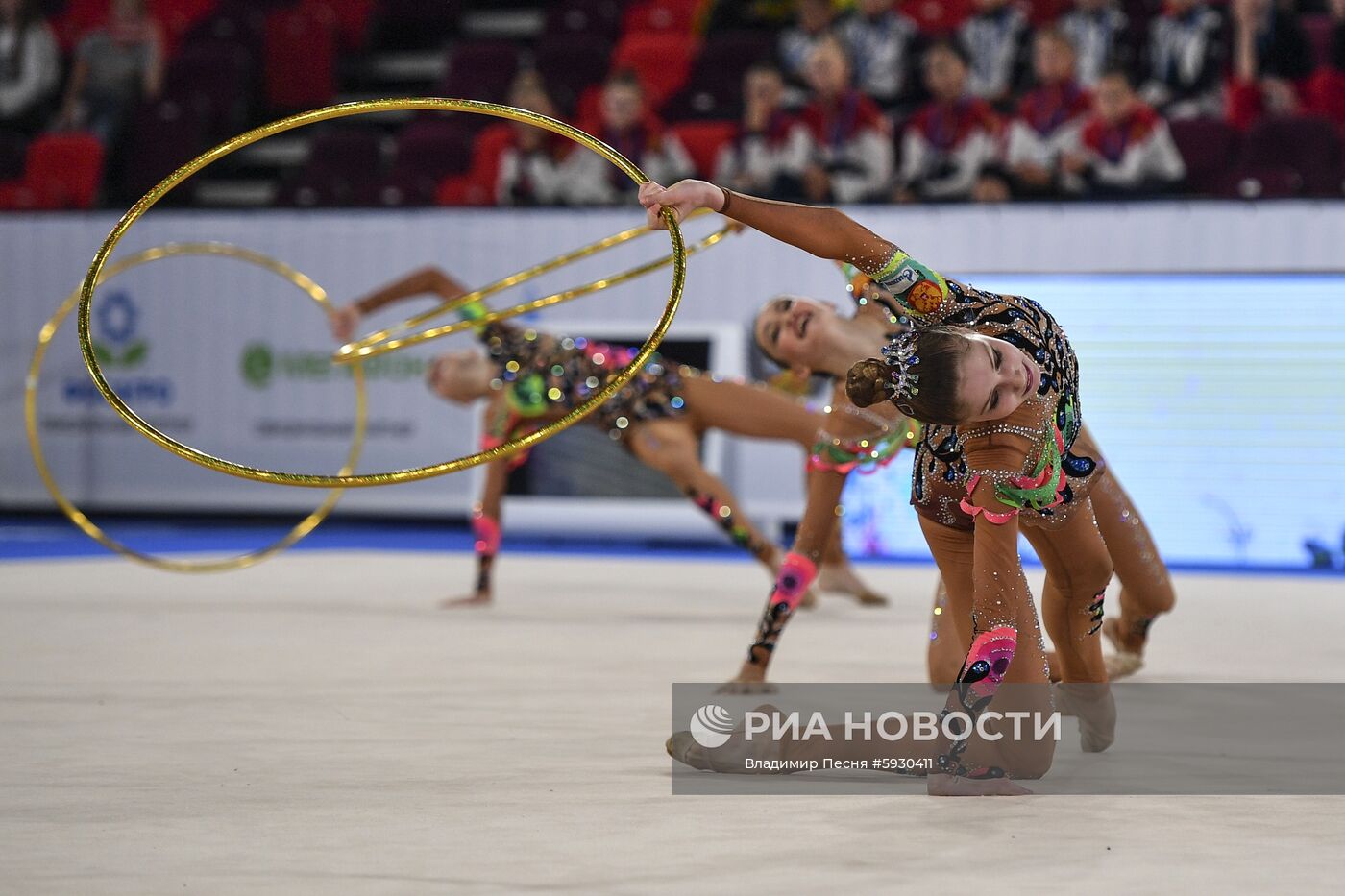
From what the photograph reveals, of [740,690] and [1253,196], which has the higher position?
[1253,196]

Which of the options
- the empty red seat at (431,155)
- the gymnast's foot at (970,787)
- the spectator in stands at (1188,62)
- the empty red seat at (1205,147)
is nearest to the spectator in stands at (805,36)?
the spectator in stands at (1188,62)

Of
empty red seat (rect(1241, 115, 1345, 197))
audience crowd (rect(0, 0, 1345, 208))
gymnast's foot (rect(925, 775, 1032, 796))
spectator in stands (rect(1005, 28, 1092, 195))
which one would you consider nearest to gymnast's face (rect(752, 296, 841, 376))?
gymnast's foot (rect(925, 775, 1032, 796))

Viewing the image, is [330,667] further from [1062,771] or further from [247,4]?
[247,4]

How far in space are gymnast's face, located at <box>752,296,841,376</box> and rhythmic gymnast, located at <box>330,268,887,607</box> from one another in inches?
50.4

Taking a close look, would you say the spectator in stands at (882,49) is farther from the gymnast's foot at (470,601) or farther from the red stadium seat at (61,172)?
the red stadium seat at (61,172)

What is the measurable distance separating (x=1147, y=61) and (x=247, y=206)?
195 inches

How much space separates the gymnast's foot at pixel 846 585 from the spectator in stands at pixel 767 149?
108 inches

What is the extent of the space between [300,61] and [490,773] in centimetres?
879

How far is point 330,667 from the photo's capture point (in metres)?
4.43

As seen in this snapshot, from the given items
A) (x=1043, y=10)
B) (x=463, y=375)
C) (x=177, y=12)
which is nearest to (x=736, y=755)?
(x=463, y=375)

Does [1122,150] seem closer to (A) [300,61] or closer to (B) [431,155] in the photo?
(B) [431,155]

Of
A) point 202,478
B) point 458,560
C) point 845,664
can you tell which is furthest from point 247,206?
point 845,664

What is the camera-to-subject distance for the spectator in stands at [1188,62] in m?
8.37

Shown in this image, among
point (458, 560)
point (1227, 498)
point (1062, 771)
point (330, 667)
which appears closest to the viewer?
point (1062, 771)
